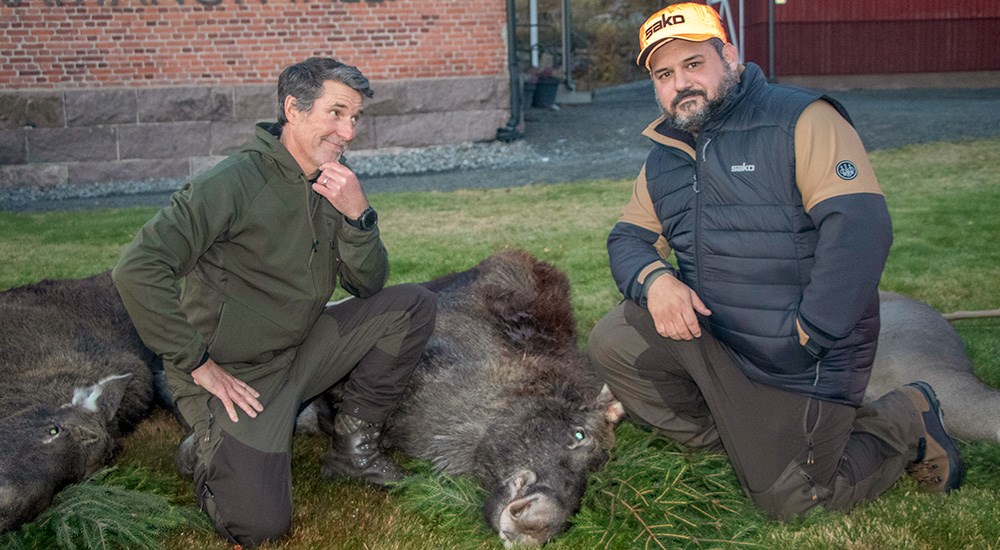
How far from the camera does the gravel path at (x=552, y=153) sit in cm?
1409

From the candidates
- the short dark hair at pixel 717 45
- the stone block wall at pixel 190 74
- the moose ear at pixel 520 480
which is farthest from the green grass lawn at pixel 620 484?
the stone block wall at pixel 190 74

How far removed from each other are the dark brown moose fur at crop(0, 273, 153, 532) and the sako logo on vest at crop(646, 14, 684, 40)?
295 centimetres

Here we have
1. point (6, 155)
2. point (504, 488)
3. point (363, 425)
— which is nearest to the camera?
point (504, 488)

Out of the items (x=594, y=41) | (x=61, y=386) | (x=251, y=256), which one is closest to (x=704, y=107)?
(x=251, y=256)

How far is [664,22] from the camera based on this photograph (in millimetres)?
4254

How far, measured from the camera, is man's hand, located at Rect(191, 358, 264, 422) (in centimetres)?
414

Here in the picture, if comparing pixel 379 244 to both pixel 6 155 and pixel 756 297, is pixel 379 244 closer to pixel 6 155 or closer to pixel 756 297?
pixel 756 297

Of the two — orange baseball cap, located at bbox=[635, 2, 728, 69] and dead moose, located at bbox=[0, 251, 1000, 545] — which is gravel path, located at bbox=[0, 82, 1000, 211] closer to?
dead moose, located at bbox=[0, 251, 1000, 545]

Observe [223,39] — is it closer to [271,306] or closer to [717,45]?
[271,306]

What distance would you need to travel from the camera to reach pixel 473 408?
4.75 meters

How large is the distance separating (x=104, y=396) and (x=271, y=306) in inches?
46.0

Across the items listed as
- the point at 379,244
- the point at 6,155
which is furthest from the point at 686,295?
the point at 6,155

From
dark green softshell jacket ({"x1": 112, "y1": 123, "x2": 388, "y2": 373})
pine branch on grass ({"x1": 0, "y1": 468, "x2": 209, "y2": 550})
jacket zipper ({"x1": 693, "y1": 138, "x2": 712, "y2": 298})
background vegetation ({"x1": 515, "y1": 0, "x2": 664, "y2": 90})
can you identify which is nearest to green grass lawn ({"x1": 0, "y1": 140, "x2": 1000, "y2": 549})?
pine branch on grass ({"x1": 0, "y1": 468, "x2": 209, "y2": 550})

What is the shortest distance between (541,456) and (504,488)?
0.76 ft
